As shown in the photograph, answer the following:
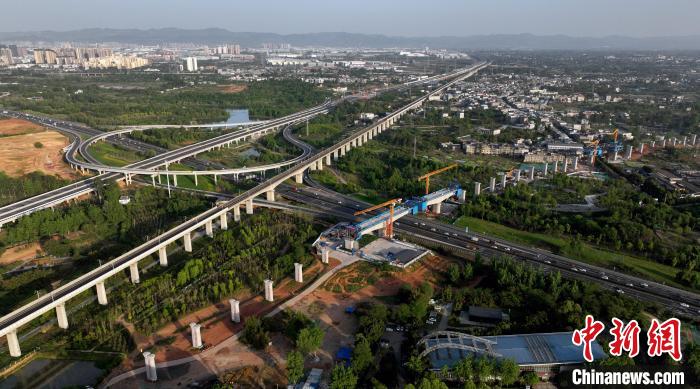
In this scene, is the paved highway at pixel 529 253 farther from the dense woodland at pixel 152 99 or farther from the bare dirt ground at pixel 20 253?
the dense woodland at pixel 152 99

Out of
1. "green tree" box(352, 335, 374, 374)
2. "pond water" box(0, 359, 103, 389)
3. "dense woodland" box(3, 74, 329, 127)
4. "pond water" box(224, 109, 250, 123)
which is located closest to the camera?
"green tree" box(352, 335, 374, 374)

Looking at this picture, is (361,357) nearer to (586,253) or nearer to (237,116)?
(586,253)

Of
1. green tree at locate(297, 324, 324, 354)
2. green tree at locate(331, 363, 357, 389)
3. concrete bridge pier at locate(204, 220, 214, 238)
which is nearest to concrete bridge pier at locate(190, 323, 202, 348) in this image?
green tree at locate(297, 324, 324, 354)

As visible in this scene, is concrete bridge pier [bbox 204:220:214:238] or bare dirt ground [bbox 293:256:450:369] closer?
bare dirt ground [bbox 293:256:450:369]

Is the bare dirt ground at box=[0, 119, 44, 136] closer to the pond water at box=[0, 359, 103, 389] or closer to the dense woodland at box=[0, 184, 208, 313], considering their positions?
the dense woodland at box=[0, 184, 208, 313]

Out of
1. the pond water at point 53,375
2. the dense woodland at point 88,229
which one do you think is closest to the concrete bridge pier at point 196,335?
the pond water at point 53,375

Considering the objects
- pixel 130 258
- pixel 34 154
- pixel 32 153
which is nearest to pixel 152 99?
pixel 32 153
